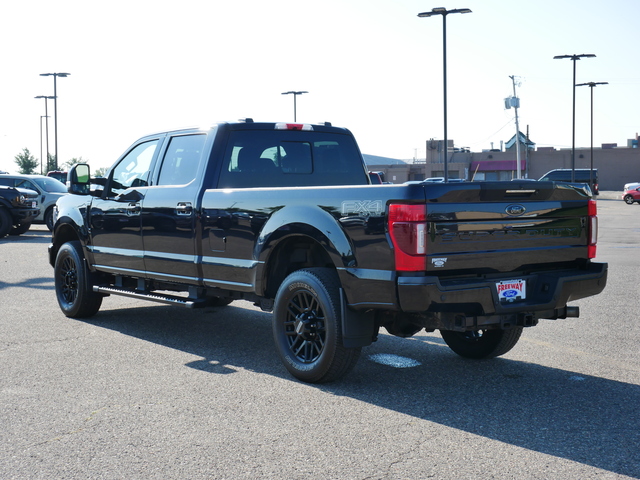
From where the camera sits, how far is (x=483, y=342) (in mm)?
6441

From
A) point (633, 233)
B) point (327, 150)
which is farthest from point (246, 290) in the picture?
point (633, 233)

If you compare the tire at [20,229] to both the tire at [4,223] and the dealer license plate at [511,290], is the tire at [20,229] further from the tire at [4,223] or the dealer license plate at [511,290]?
the dealer license plate at [511,290]

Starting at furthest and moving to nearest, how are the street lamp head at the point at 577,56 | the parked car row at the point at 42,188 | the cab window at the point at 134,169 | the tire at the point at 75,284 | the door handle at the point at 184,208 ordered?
the street lamp head at the point at 577,56 → the parked car row at the point at 42,188 → the tire at the point at 75,284 → the cab window at the point at 134,169 → the door handle at the point at 184,208

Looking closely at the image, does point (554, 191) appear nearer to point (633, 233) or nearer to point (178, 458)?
point (178, 458)

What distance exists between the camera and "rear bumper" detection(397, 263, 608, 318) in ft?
16.1

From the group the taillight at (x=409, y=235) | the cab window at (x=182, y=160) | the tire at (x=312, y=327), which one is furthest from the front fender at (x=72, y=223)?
the taillight at (x=409, y=235)

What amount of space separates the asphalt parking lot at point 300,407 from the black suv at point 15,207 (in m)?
14.9

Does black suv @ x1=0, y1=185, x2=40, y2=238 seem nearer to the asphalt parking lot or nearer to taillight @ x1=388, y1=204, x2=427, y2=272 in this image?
the asphalt parking lot

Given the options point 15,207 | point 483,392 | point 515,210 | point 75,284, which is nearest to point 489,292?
point 515,210

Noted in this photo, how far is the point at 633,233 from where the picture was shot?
2247cm

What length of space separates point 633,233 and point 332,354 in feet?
63.6

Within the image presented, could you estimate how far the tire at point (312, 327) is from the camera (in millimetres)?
5469

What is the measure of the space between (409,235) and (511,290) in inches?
35.6

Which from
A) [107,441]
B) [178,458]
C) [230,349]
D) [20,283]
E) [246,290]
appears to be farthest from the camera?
[20,283]
